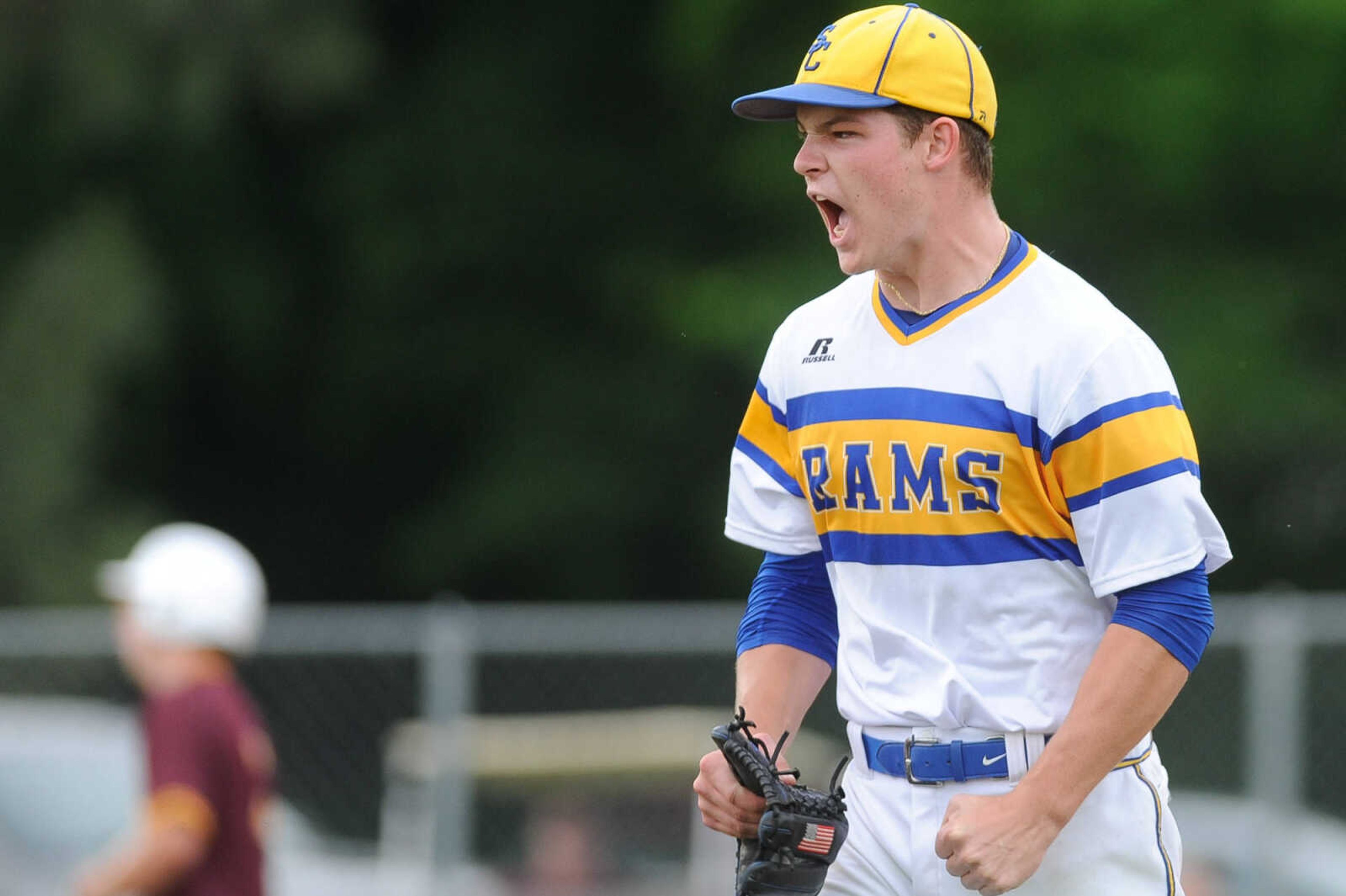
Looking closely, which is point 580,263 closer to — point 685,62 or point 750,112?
point 685,62

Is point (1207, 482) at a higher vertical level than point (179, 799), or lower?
higher

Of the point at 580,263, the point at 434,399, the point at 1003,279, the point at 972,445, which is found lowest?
the point at 972,445

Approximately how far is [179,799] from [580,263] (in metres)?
9.96

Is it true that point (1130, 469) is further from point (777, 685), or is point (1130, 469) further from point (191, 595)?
point (191, 595)

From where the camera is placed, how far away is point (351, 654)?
7906mm

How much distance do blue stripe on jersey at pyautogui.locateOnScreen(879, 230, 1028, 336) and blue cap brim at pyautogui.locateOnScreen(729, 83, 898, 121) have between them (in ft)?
1.02

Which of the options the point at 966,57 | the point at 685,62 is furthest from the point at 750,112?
the point at 685,62

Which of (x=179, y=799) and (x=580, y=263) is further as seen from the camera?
(x=580, y=263)

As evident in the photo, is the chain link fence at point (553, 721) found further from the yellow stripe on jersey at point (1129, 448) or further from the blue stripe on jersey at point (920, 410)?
the yellow stripe on jersey at point (1129, 448)

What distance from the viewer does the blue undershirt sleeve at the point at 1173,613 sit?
2.87 m

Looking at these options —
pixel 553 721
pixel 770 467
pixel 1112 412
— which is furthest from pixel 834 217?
pixel 553 721

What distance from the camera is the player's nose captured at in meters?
3.10

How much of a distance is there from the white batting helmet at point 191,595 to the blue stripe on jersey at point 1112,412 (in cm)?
297

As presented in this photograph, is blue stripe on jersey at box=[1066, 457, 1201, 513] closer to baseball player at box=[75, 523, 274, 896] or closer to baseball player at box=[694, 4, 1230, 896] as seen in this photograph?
baseball player at box=[694, 4, 1230, 896]
